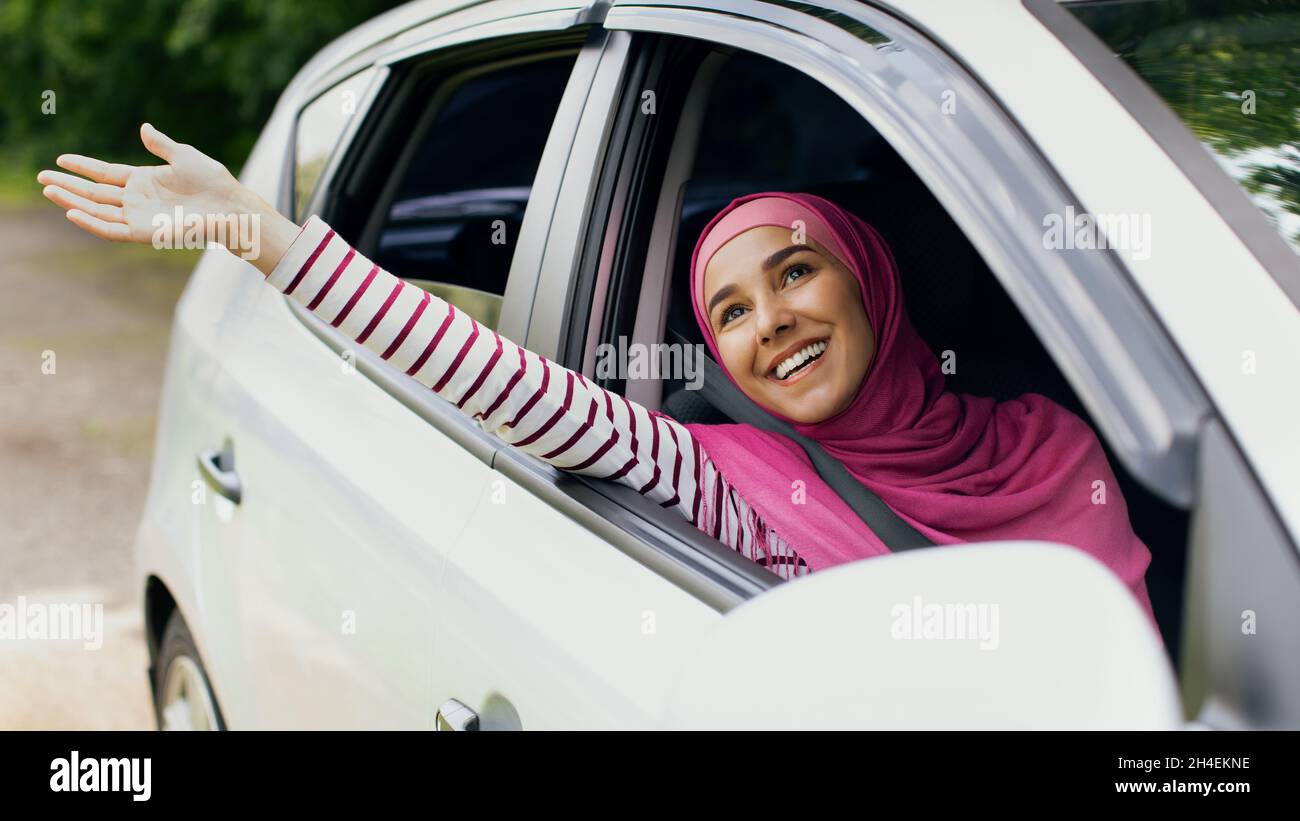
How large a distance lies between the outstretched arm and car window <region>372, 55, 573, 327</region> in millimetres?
285

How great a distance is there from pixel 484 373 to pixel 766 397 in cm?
42

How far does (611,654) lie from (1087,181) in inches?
25.7

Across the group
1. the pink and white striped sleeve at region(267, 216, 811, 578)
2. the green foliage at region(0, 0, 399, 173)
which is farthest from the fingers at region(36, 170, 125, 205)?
the green foliage at region(0, 0, 399, 173)

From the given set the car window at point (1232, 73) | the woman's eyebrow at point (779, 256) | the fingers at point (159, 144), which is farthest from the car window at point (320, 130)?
the car window at point (1232, 73)

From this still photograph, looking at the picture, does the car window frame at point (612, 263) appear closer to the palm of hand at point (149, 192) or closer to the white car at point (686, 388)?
the white car at point (686, 388)

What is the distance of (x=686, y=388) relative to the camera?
1.96 metres

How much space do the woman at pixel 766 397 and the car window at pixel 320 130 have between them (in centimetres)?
76

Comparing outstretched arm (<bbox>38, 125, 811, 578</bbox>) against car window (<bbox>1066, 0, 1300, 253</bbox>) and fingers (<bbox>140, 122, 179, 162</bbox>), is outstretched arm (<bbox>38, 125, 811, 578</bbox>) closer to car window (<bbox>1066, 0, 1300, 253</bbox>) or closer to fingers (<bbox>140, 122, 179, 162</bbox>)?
fingers (<bbox>140, 122, 179, 162</bbox>)

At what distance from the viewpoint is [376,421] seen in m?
1.84

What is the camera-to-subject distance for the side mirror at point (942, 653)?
811 millimetres

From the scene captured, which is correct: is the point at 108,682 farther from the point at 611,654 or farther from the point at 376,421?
the point at 611,654

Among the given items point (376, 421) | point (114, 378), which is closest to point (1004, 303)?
point (376, 421)

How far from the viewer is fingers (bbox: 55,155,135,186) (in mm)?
1579

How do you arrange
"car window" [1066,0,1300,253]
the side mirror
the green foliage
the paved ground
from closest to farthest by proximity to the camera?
1. the side mirror
2. "car window" [1066,0,1300,253]
3. the paved ground
4. the green foliage
